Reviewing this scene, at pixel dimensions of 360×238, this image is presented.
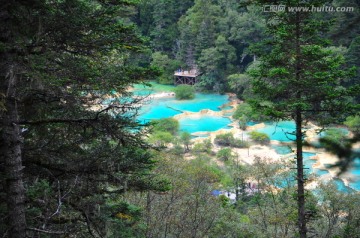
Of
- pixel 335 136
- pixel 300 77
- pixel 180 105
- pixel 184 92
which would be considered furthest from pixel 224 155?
pixel 300 77

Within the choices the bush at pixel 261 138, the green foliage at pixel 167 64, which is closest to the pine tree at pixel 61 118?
the bush at pixel 261 138

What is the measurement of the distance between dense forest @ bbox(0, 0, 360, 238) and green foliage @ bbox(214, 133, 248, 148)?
264 inches

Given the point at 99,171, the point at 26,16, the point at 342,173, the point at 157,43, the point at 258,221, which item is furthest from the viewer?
the point at 157,43

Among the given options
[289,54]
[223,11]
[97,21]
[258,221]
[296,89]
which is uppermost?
[223,11]

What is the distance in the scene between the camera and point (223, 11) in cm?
3139

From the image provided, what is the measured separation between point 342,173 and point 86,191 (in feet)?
9.46

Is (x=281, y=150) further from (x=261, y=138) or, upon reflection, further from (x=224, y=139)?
(x=224, y=139)

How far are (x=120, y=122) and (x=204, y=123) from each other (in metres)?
19.7

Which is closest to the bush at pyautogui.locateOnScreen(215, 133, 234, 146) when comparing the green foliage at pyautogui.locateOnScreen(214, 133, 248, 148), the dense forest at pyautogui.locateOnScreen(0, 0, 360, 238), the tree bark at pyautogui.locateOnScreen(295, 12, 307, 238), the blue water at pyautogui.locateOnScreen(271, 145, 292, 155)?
→ the green foliage at pyautogui.locateOnScreen(214, 133, 248, 148)

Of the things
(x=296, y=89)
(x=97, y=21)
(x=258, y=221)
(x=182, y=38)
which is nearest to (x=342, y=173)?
(x=97, y=21)

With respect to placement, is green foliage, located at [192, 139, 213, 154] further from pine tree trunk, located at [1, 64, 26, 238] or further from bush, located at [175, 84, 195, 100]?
pine tree trunk, located at [1, 64, 26, 238]

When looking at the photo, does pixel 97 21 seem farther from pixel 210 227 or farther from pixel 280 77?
pixel 210 227

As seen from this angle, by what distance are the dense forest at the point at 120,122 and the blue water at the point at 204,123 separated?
9.98 metres

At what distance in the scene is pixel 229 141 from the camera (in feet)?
63.0
